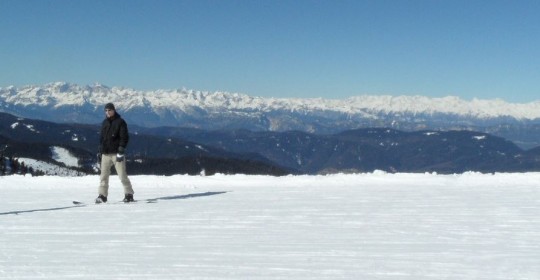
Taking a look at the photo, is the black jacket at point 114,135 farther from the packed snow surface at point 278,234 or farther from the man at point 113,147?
the packed snow surface at point 278,234

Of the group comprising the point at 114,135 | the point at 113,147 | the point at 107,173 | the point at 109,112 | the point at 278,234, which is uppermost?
the point at 109,112

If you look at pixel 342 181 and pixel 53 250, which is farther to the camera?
pixel 342 181

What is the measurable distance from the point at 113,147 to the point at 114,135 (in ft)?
1.08

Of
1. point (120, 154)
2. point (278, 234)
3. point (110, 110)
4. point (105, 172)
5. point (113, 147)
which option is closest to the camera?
point (278, 234)

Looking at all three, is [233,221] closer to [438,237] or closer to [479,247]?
[438,237]

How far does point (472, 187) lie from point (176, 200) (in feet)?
29.9

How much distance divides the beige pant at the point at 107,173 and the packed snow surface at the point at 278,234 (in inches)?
17.9

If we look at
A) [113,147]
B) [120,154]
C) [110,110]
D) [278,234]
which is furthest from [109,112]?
[278,234]

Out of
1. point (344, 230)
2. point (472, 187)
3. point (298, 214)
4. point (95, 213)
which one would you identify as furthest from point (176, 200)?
point (472, 187)

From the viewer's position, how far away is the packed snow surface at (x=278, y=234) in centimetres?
660

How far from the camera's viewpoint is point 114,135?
1383 cm

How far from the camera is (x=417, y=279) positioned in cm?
609

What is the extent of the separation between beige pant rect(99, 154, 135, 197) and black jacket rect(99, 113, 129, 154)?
215mm

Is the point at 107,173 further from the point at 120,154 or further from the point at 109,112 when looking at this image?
the point at 109,112
